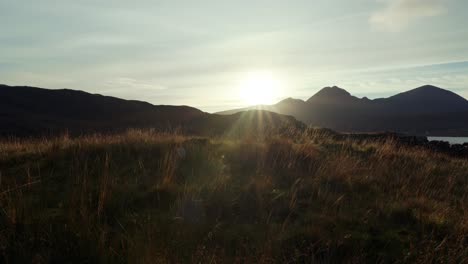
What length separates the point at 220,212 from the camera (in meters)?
4.04

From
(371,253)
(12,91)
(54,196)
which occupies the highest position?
(12,91)

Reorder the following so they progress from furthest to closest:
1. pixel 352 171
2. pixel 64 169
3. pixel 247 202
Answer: pixel 352 171
pixel 64 169
pixel 247 202

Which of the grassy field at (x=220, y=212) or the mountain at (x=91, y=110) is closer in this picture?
the grassy field at (x=220, y=212)

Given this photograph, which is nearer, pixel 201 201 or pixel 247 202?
pixel 201 201

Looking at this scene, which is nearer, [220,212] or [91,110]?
[220,212]

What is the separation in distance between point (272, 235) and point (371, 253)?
3.35 feet

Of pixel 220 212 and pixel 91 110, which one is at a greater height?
pixel 91 110

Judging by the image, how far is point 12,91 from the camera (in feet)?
269

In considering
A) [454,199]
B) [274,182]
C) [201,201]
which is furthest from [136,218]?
[454,199]

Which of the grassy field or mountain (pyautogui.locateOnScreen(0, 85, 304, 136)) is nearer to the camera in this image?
the grassy field

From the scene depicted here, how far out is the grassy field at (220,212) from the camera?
302cm

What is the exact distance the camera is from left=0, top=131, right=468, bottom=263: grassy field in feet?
9.90

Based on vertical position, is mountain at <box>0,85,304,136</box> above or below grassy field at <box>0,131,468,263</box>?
above

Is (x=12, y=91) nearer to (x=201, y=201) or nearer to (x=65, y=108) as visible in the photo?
(x=65, y=108)
